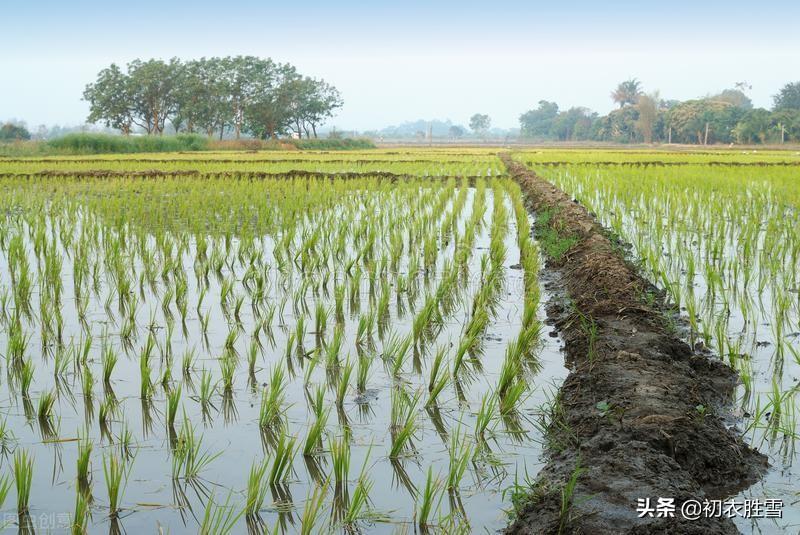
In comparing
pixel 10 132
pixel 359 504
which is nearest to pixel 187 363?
pixel 359 504

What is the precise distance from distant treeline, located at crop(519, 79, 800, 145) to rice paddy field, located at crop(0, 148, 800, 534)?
3912cm

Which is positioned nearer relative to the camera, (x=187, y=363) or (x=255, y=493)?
(x=255, y=493)

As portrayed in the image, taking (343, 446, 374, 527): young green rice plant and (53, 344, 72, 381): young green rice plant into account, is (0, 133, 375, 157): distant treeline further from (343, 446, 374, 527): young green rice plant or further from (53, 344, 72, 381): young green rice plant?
(343, 446, 374, 527): young green rice plant

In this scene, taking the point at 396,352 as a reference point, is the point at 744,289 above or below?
above

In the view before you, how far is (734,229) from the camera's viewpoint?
6.71 metres

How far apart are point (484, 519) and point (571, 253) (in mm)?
3834

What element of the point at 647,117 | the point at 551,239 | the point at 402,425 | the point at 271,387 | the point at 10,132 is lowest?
the point at 402,425

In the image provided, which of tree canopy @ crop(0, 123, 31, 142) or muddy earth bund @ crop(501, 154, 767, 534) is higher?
tree canopy @ crop(0, 123, 31, 142)

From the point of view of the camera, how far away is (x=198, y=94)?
45.1 m

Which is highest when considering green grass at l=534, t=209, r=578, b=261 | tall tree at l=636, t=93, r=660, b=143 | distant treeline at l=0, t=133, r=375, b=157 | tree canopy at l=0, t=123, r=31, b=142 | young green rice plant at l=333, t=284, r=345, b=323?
tall tree at l=636, t=93, r=660, b=143

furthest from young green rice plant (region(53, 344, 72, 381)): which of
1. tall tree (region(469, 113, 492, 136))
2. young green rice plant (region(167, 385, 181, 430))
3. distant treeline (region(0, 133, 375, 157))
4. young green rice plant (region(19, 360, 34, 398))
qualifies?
tall tree (region(469, 113, 492, 136))

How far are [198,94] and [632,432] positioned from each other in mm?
45847

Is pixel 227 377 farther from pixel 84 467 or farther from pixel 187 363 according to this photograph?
pixel 84 467

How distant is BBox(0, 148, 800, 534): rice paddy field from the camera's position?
2.00 metres
